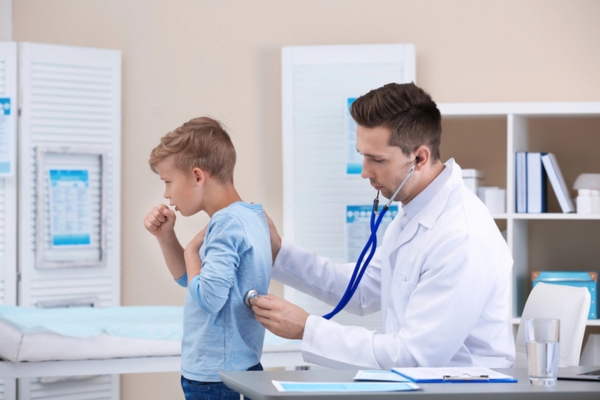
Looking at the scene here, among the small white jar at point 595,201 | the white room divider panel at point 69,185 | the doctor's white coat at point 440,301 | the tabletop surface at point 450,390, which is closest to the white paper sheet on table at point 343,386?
the tabletop surface at point 450,390

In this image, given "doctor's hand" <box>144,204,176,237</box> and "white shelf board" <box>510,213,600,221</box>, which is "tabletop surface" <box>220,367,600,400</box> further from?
"white shelf board" <box>510,213,600,221</box>

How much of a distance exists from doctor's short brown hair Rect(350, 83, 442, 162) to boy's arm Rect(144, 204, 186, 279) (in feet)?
1.69

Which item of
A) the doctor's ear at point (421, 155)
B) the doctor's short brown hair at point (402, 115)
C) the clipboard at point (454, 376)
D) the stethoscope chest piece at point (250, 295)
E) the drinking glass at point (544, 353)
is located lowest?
the clipboard at point (454, 376)

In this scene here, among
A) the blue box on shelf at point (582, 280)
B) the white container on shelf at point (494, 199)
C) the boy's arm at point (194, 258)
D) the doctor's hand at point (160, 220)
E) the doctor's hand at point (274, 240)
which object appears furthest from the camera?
the white container on shelf at point (494, 199)

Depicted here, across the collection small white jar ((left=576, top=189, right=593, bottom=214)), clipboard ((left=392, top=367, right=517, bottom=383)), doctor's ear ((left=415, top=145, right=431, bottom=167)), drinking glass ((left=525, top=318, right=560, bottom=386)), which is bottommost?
clipboard ((left=392, top=367, right=517, bottom=383))

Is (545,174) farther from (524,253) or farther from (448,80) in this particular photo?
(448,80)

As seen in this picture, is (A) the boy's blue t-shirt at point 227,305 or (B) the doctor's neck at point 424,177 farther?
(B) the doctor's neck at point 424,177

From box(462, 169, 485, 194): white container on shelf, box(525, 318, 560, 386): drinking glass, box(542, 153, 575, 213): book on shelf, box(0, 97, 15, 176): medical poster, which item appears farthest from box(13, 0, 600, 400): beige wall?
box(525, 318, 560, 386): drinking glass

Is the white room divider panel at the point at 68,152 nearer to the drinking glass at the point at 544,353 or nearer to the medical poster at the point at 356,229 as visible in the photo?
the medical poster at the point at 356,229

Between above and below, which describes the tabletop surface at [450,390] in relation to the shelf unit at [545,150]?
below

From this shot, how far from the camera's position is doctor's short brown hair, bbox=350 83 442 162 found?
1.74 m

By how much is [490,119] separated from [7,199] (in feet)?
7.13

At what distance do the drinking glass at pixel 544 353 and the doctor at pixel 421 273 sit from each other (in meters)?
0.32

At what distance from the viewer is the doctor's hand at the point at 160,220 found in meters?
1.83
